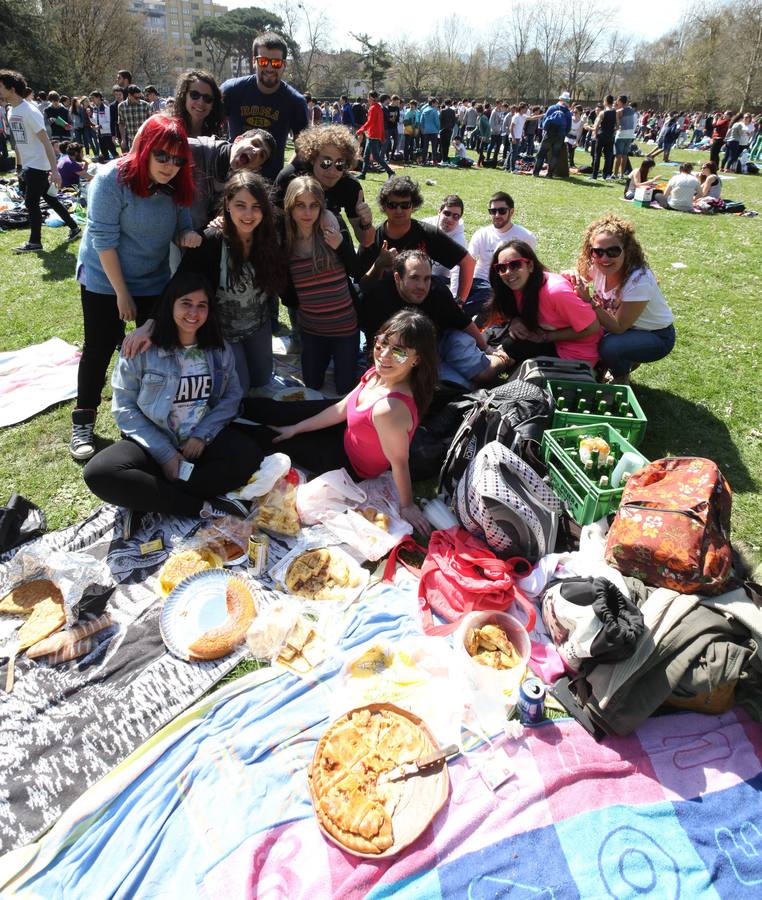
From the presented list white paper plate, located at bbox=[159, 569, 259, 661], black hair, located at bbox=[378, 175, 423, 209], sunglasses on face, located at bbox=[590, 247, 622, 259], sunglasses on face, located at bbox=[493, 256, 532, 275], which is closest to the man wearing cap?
black hair, located at bbox=[378, 175, 423, 209]

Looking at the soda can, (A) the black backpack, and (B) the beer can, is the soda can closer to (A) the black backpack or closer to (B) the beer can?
(A) the black backpack

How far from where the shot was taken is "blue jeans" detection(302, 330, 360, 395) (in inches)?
186

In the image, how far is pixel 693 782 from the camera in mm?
2305

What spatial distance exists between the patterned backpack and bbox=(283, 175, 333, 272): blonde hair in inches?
78.5

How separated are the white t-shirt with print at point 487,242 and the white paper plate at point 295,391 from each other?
7.69 ft

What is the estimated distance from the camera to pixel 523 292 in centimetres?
465

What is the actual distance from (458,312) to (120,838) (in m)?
4.10

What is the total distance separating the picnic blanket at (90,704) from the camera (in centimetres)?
223

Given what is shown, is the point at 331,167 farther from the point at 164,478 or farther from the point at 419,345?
the point at 164,478

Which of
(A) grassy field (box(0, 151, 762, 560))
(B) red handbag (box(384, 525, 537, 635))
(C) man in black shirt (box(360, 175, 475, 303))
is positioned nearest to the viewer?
(B) red handbag (box(384, 525, 537, 635))

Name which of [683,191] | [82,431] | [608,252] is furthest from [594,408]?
[683,191]

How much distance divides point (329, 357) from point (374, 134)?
11.6 m

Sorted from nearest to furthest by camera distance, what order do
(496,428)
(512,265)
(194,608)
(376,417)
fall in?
(194,608) < (376,417) < (496,428) < (512,265)

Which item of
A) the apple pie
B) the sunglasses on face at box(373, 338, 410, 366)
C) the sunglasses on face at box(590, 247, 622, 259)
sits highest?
the sunglasses on face at box(590, 247, 622, 259)
